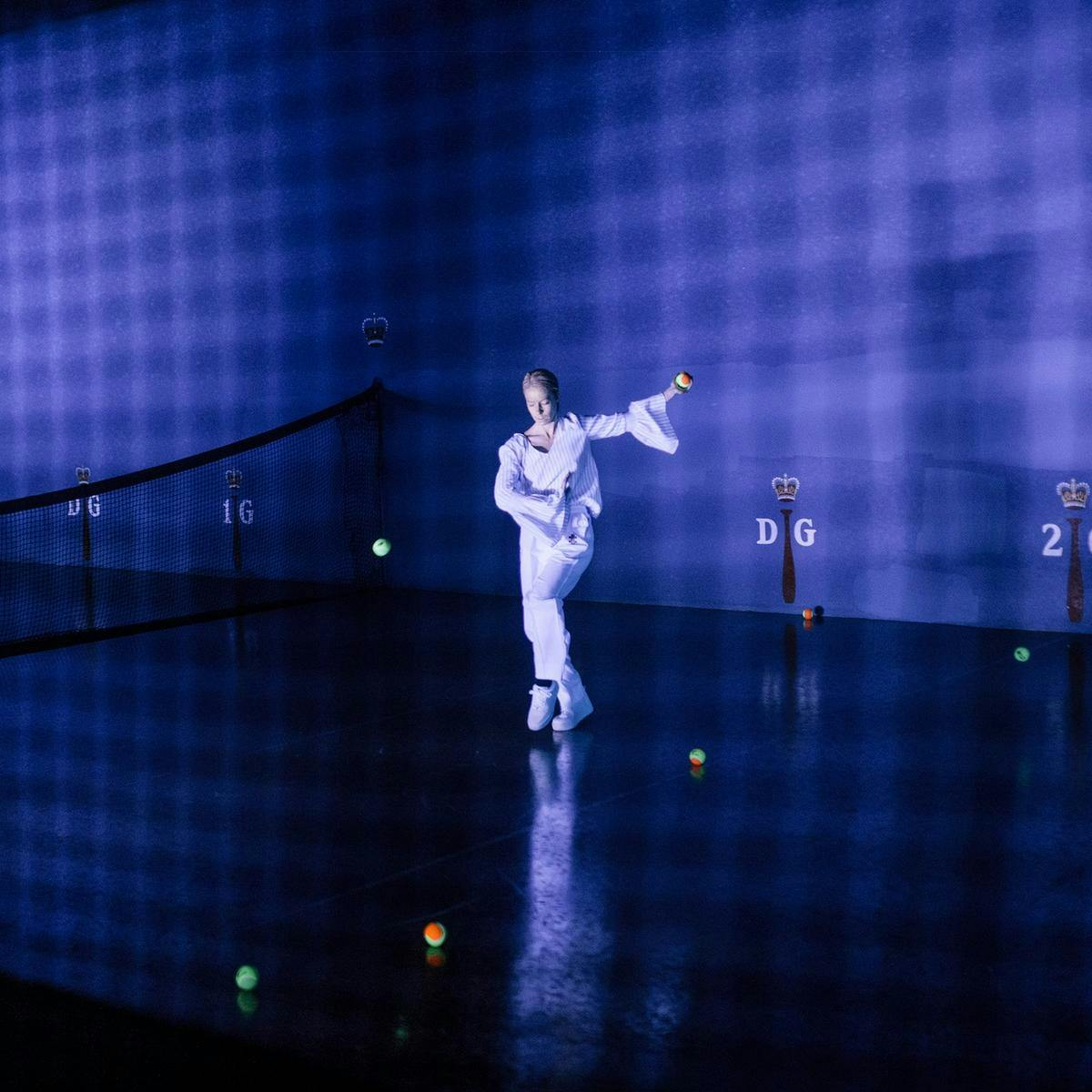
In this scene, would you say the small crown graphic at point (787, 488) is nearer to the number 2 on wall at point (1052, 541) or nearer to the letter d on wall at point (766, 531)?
the letter d on wall at point (766, 531)

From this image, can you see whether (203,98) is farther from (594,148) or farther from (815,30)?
(815,30)

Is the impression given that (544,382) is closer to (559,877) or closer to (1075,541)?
(559,877)

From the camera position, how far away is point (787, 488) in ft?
32.7

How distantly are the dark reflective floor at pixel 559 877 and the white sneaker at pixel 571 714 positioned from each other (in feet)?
0.26

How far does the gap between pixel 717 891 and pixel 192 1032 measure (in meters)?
1.69

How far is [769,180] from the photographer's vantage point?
992cm

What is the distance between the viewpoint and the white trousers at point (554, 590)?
607 centimetres

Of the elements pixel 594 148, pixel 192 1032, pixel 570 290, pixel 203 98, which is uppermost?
pixel 203 98

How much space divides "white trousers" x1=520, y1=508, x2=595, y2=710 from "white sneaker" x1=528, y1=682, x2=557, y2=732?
5 centimetres

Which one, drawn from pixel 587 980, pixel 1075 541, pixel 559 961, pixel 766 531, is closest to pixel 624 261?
pixel 766 531

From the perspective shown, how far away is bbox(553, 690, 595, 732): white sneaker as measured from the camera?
20.6ft

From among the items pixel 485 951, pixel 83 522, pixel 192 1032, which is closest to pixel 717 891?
pixel 485 951

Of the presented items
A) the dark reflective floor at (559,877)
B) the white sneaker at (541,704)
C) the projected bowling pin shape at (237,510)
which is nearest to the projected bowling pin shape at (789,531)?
the dark reflective floor at (559,877)

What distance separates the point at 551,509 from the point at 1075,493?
4.47 m
